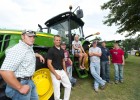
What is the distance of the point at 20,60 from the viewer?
3438 millimetres

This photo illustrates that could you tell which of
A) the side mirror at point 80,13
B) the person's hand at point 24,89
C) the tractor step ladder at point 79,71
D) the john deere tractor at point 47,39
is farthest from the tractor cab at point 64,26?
the person's hand at point 24,89

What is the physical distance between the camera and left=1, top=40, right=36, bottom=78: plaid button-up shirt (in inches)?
132

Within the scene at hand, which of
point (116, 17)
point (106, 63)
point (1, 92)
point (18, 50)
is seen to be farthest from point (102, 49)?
point (116, 17)

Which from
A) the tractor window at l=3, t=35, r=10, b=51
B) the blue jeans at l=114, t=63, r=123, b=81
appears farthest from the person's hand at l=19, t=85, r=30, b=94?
the blue jeans at l=114, t=63, r=123, b=81

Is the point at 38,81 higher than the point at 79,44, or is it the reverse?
the point at 79,44

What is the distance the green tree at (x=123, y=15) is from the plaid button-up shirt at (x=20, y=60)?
19.4 metres

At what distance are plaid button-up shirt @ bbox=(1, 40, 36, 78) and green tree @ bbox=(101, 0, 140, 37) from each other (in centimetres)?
1935

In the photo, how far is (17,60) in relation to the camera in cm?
340

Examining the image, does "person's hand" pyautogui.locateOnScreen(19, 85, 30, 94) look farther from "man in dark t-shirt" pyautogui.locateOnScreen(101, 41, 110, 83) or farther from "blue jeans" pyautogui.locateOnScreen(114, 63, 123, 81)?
"blue jeans" pyautogui.locateOnScreen(114, 63, 123, 81)

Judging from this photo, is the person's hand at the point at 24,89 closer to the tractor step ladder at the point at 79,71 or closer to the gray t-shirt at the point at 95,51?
the tractor step ladder at the point at 79,71

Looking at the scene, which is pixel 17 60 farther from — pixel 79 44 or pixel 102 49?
pixel 102 49

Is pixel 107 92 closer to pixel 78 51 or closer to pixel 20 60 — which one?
pixel 78 51

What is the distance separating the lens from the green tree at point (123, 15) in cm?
2230

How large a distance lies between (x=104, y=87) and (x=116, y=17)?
639 inches
